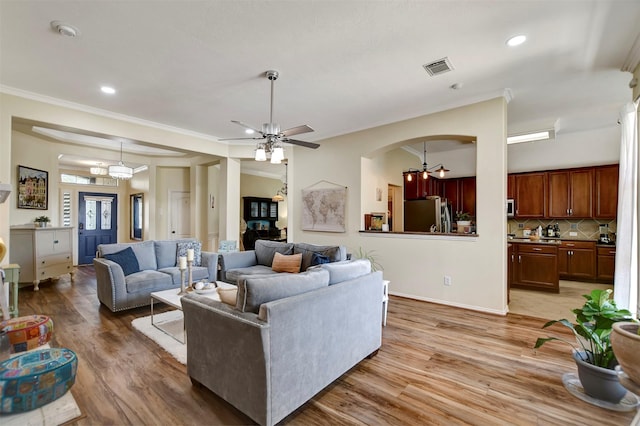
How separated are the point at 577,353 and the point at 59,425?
12.0 ft

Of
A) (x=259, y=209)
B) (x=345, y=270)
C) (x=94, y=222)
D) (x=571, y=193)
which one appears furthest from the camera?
(x=259, y=209)

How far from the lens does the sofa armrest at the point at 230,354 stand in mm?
1667

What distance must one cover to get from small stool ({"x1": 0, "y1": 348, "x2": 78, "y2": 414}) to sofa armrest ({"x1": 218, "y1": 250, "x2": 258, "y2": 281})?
269 cm

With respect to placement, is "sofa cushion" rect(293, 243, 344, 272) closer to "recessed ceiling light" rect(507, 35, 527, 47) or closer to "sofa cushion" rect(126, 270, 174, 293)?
"sofa cushion" rect(126, 270, 174, 293)

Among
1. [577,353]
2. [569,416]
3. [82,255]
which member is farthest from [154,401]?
[82,255]

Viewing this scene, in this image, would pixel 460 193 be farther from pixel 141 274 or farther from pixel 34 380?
pixel 34 380

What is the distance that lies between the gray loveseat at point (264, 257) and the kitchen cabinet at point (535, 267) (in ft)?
11.1

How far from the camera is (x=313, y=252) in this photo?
14.5ft

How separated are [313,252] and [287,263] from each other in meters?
0.43

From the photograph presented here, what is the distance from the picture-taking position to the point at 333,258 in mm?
4043

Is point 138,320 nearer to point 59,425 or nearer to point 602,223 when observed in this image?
point 59,425

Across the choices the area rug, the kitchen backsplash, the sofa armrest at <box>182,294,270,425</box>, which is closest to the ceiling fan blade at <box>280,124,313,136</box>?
the sofa armrest at <box>182,294,270,425</box>

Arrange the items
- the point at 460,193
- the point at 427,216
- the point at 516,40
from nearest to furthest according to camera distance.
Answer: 1. the point at 516,40
2. the point at 427,216
3. the point at 460,193

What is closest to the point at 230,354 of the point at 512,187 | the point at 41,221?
the point at 41,221
